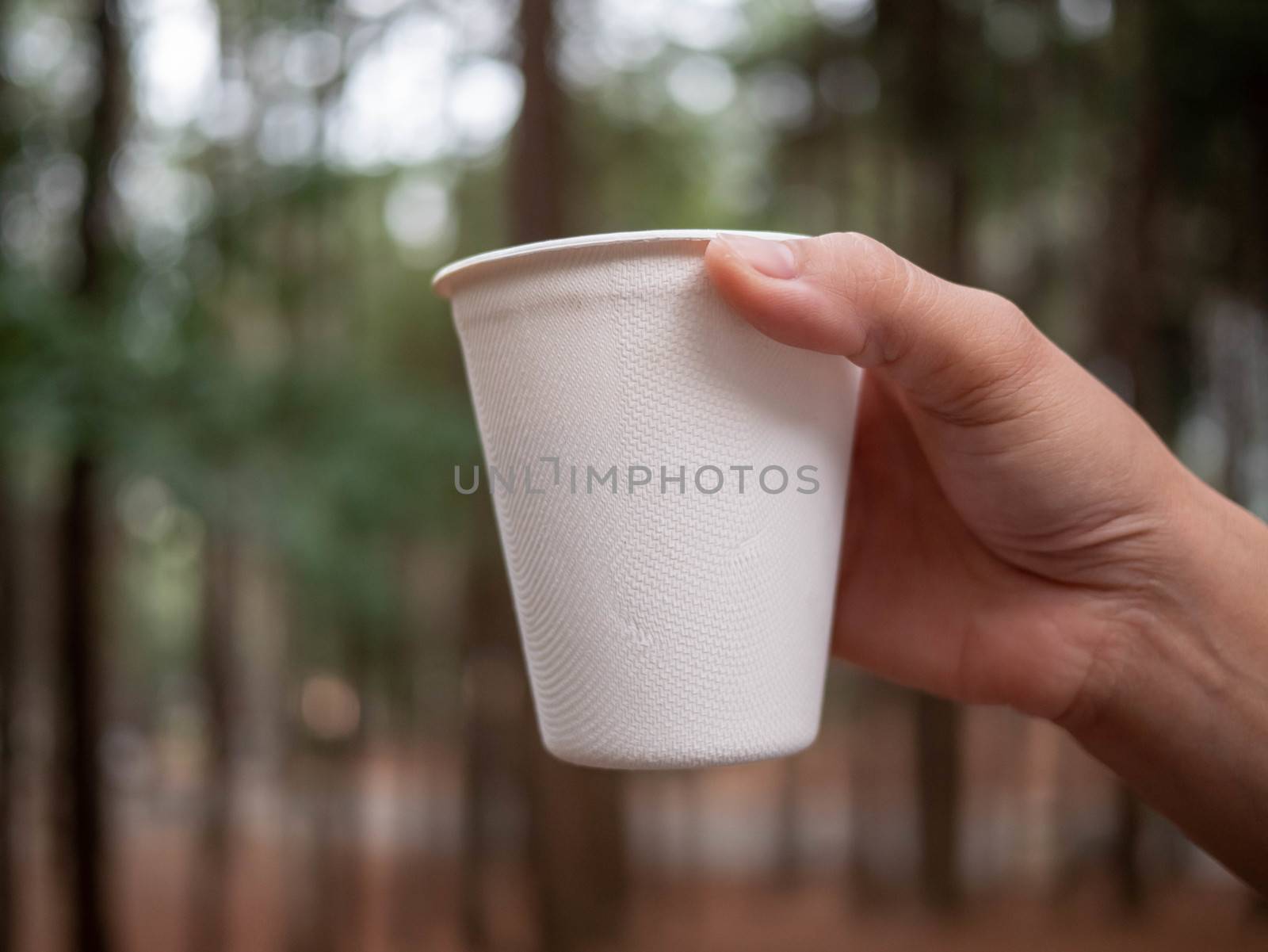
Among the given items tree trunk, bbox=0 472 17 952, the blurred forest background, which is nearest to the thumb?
the blurred forest background

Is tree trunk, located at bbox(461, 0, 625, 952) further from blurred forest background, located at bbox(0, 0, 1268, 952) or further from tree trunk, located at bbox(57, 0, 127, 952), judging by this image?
tree trunk, located at bbox(57, 0, 127, 952)

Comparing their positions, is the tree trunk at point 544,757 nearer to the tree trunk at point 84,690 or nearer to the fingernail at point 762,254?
the tree trunk at point 84,690

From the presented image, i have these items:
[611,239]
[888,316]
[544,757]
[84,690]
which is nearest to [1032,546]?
[888,316]

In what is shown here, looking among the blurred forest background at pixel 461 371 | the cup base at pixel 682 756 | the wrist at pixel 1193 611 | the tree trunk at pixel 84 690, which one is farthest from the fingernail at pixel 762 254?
the tree trunk at pixel 84 690

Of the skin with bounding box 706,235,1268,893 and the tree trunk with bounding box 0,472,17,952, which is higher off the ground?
the skin with bounding box 706,235,1268,893

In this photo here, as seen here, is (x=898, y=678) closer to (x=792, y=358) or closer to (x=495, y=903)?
(x=792, y=358)

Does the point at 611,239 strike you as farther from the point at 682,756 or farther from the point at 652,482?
the point at 682,756
